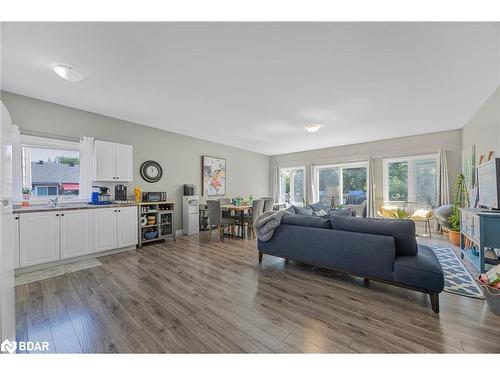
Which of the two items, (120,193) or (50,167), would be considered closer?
(50,167)

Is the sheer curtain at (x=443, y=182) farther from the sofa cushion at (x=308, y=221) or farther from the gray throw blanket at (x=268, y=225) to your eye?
the gray throw blanket at (x=268, y=225)

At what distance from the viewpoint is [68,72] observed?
235 centimetres

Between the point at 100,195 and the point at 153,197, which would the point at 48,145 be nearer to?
the point at 100,195

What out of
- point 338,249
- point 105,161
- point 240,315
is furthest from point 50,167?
point 338,249

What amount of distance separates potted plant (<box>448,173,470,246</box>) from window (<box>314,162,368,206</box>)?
2.08 meters

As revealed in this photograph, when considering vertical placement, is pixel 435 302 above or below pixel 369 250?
below

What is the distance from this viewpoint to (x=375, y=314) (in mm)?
1827

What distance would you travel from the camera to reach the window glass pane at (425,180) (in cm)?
520

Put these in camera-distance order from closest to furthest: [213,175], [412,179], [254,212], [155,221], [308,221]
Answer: [308,221] → [155,221] → [254,212] → [412,179] → [213,175]

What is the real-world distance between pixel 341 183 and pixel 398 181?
153cm

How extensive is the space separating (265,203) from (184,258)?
8.39 ft

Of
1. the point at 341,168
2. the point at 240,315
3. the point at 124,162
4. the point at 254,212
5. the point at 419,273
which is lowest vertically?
the point at 240,315
